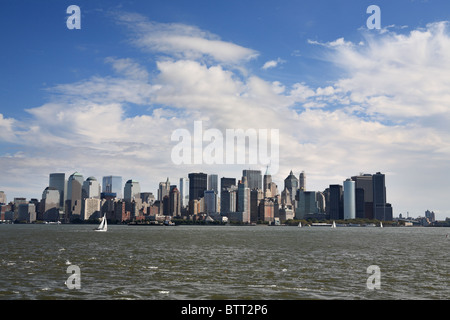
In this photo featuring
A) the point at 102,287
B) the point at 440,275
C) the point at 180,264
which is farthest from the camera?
the point at 180,264

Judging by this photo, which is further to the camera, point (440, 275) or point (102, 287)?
point (440, 275)
